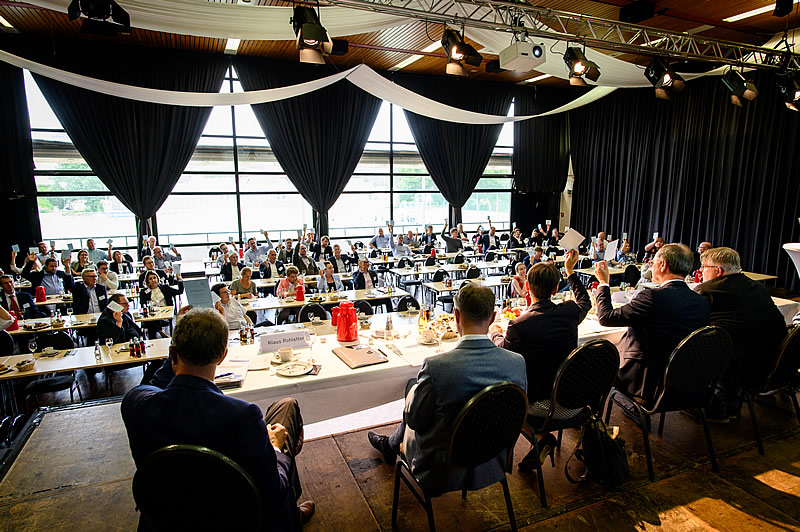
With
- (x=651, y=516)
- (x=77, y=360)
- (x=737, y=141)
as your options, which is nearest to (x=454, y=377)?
(x=651, y=516)

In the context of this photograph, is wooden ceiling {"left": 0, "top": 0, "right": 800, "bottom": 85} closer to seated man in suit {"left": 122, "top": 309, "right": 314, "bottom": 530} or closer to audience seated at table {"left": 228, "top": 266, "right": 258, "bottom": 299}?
audience seated at table {"left": 228, "top": 266, "right": 258, "bottom": 299}

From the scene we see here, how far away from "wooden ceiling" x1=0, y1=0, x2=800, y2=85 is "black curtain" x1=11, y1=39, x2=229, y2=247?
357 millimetres

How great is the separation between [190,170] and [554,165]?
10.8m

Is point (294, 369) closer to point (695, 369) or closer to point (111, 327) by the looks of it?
point (695, 369)

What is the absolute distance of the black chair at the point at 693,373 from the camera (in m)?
2.68

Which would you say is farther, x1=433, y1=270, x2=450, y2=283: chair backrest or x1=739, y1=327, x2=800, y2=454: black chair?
x1=433, y1=270, x2=450, y2=283: chair backrest

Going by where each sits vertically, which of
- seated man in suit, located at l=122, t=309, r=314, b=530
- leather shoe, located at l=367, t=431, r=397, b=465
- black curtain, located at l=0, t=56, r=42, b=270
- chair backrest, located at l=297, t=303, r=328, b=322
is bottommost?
leather shoe, located at l=367, t=431, r=397, b=465

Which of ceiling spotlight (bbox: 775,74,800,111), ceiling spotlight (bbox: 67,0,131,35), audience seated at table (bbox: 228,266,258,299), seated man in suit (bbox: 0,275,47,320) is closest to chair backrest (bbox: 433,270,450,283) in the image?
→ audience seated at table (bbox: 228,266,258,299)

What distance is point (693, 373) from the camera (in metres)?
2.77

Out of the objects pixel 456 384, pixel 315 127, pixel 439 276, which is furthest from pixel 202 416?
pixel 315 127

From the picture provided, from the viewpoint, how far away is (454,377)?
2047 millimetres

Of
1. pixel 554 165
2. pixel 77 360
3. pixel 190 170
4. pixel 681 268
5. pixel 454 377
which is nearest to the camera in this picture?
pixel 454 377

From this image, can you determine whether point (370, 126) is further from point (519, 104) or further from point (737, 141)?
point (737, 141)

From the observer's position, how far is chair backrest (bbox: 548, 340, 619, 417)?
251cm
